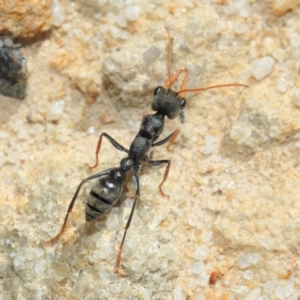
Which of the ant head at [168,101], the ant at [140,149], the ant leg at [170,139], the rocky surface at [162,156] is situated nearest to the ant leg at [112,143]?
the ant at [140,149]

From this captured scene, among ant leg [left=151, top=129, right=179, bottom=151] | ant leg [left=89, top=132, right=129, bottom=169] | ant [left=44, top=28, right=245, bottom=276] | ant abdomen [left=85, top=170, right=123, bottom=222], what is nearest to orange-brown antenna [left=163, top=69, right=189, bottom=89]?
ant [left=44, top=28, right=245, bottom=276]

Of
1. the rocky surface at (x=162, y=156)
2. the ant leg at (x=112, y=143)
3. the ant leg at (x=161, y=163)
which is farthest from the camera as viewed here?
the ant leg at (x=112, y=143)

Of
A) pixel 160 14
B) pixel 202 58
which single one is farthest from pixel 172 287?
pixel 160 14

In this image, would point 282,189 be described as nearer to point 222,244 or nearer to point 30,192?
point 222,244

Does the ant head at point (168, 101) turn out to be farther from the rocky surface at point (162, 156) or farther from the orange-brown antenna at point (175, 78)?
the rocky surface at point (162, 156)

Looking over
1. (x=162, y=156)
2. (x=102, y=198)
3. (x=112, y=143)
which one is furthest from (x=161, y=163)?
(x=102, y=198)

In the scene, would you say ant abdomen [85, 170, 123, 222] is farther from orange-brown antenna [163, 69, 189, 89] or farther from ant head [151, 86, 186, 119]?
orange-brown antenna [163, 69, 189, 89]

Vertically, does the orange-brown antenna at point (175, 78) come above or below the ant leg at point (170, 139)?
above

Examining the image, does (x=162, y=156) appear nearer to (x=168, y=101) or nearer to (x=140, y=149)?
(x=140, y=149)
